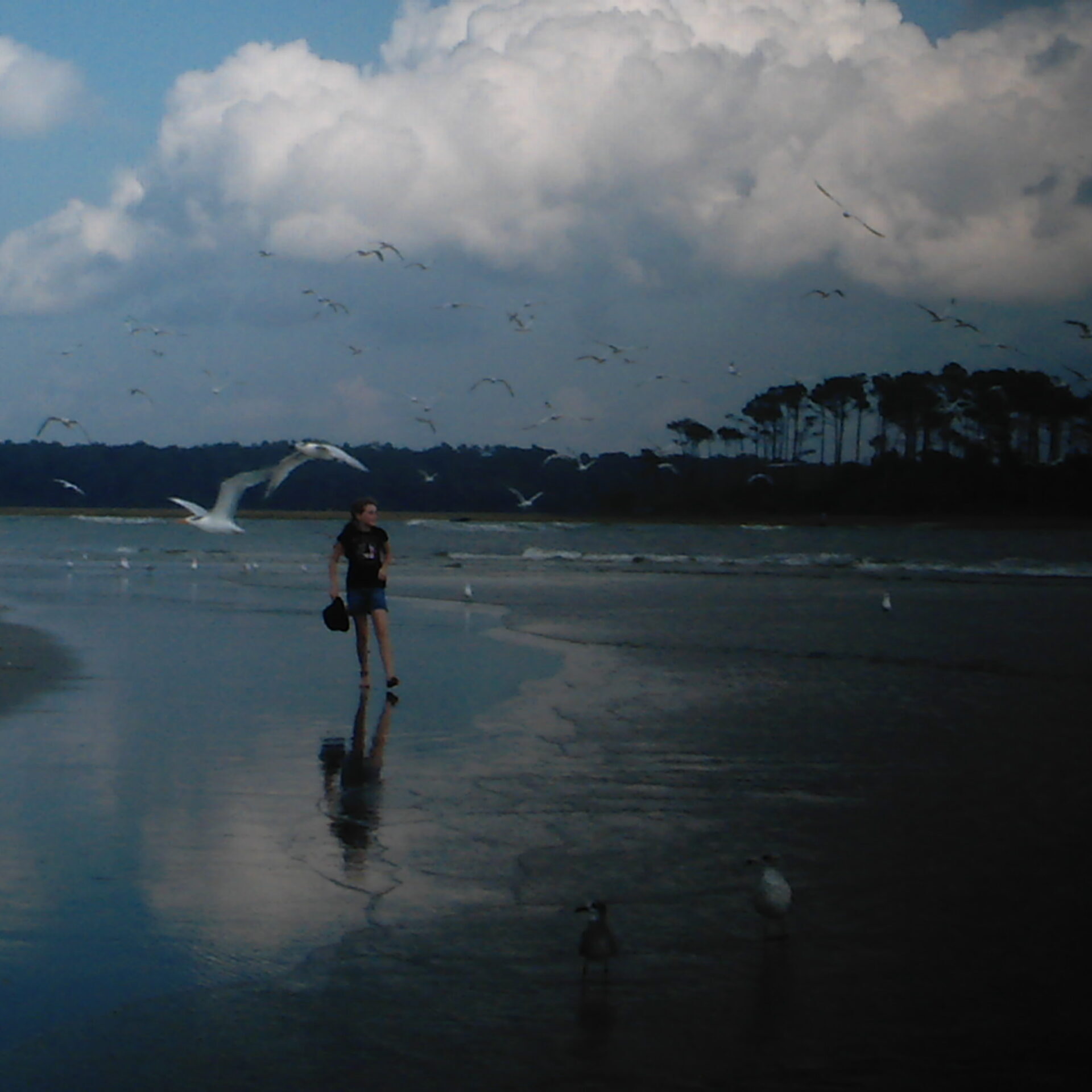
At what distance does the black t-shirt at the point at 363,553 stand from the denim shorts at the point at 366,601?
0.13 ft

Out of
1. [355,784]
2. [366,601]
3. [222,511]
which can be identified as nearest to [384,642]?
[366,601]

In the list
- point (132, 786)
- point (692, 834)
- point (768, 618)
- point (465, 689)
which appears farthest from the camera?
point (768, 618)

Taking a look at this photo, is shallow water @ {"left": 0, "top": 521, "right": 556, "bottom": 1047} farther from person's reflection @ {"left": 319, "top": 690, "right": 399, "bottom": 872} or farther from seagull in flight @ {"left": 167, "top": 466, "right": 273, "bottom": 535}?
seagull in flight @ {"left": 167, "top": 466, "right": 273, "bottom": 535}

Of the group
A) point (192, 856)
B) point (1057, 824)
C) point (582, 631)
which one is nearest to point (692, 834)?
point (1057, 824)

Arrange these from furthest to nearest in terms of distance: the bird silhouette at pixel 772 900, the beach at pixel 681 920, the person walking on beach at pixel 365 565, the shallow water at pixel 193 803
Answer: the person walking on beach at pixel 365 565
the bird silhouette at pixel 772 900
the shallow water at pixel 193 803
the beach at pixel 681 920

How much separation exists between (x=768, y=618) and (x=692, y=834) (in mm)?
17006

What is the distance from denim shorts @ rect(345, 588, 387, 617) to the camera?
41.8 ft

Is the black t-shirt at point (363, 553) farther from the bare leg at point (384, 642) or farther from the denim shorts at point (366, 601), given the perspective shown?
the bare leg at point (384, 642)

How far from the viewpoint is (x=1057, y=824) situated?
25.3 feet

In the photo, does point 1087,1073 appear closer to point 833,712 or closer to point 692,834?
point 692,834

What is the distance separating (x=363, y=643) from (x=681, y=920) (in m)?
7.46

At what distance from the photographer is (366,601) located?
41.9ft

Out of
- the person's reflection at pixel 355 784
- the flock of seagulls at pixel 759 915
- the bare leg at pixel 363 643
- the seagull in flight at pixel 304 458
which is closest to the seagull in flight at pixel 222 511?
the seagull in flight at pixel 304 458

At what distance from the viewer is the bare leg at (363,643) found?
12555 mm
